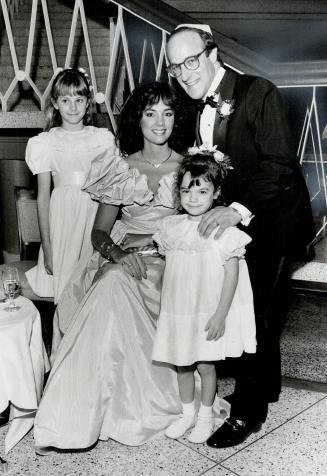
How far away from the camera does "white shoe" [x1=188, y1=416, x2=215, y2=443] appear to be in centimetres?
274

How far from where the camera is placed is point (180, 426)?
9.14 feet

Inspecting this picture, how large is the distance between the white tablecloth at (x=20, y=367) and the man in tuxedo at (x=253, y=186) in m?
0.89

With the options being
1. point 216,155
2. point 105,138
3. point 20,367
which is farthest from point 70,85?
point 20,367

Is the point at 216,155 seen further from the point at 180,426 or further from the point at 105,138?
the point at 180,426

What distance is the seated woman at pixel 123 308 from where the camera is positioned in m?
2.67

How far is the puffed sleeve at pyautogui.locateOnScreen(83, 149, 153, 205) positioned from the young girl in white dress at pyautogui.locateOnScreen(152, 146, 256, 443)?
476 millimetres

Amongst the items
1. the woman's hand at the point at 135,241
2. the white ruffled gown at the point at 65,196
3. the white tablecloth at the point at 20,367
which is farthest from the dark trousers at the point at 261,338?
the white ruffled gown at the point at 65,196

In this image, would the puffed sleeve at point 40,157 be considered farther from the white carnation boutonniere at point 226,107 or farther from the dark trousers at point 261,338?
the dark trousers at point 261,338

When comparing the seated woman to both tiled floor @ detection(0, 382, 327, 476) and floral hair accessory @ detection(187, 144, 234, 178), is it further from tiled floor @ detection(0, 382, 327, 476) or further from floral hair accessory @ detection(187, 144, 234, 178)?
floral hair accessory @ detection(187, 144, 234, 178)

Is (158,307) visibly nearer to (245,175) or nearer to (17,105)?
(245,175)

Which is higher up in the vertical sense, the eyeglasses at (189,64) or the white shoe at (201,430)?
the eyeglasses at (189,64)

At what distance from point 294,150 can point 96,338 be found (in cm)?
125

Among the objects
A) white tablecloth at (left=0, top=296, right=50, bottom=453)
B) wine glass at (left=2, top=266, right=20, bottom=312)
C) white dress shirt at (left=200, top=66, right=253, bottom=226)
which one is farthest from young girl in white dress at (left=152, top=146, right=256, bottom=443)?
wine glass at (left=2, top=266, right=20, bottom=312)

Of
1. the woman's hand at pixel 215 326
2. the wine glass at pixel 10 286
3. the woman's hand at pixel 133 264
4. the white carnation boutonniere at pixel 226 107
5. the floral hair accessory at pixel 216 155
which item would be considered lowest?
the woman's hand at pixel 215 326
